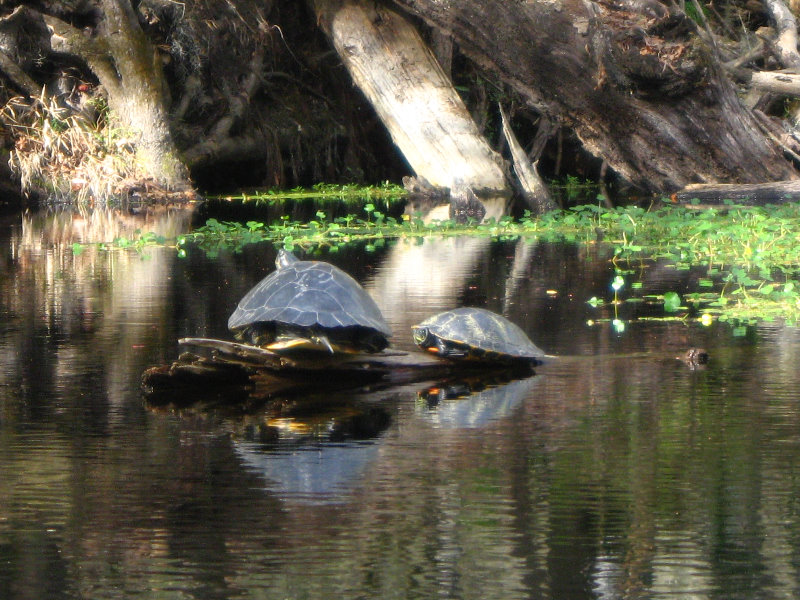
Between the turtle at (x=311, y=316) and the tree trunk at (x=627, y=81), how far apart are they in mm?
10274

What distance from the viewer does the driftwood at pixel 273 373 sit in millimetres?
5309

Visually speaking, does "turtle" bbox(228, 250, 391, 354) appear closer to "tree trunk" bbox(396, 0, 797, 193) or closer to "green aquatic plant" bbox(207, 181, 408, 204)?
"tree trunk" bbox(396, 0, 797, 193)

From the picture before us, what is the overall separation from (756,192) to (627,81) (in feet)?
7.01

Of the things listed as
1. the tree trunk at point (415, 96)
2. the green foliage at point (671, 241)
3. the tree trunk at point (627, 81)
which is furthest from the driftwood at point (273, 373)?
the tree trunk at point (415, 96)

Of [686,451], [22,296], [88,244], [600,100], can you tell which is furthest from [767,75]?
[686,451]

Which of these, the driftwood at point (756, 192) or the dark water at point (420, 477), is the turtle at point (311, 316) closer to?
the dark water at point (420, 477)

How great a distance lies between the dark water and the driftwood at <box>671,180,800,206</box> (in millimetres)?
8611

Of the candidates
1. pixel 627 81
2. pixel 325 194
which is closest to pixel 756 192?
pixel 627 81

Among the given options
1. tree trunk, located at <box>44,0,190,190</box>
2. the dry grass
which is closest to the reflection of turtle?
tree trunk, located at <box>44,0,190,190</box>

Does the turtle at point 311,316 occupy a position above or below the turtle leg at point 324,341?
above

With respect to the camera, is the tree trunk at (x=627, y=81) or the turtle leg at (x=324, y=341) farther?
the tree trunk at (x=627, y=81)

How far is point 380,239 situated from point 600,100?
446cm

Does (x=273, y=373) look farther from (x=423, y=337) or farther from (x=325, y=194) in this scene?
(x=325, y=194)

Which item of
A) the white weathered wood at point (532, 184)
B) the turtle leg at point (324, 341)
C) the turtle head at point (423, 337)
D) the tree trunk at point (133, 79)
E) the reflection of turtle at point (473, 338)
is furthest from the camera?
the tree trunk at point (133, 79)
